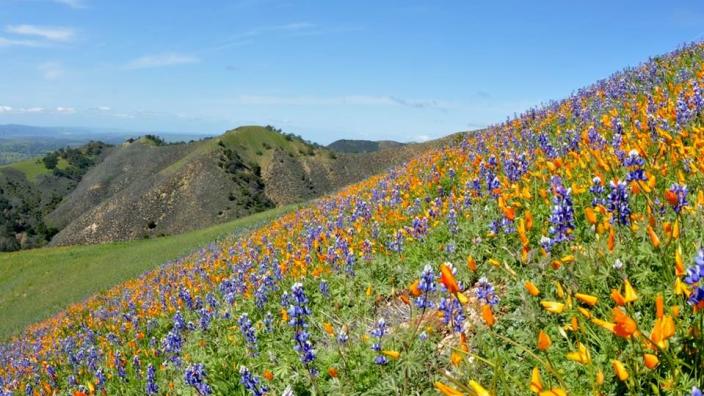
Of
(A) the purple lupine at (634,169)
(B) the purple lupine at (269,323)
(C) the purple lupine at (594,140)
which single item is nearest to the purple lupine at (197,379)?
(B) the purple lupine at (269,323)

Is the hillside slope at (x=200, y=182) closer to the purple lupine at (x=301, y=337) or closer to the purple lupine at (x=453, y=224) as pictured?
the purple lupine at (x=453, y=224)

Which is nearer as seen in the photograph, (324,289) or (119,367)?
(324,289)

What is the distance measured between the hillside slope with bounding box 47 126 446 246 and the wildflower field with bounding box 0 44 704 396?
61552 mm

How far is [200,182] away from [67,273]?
139 feet

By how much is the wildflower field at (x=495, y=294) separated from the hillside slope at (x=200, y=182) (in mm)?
61552

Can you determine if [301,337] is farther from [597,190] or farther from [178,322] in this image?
[178,322]

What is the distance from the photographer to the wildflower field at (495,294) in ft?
9.44

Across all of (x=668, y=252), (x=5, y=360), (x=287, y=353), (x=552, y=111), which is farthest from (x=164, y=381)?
(x=5, y=360)

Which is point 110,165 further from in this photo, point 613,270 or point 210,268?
point 613,270

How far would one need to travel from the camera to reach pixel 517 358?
360cm

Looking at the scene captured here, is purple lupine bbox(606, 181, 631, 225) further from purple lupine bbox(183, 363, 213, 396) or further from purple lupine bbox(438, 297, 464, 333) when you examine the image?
purple lupine bbox(183, 363, 213, 396)

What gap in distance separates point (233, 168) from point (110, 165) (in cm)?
4029

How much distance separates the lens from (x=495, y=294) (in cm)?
431

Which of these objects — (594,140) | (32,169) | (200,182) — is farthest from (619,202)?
(32,169)
